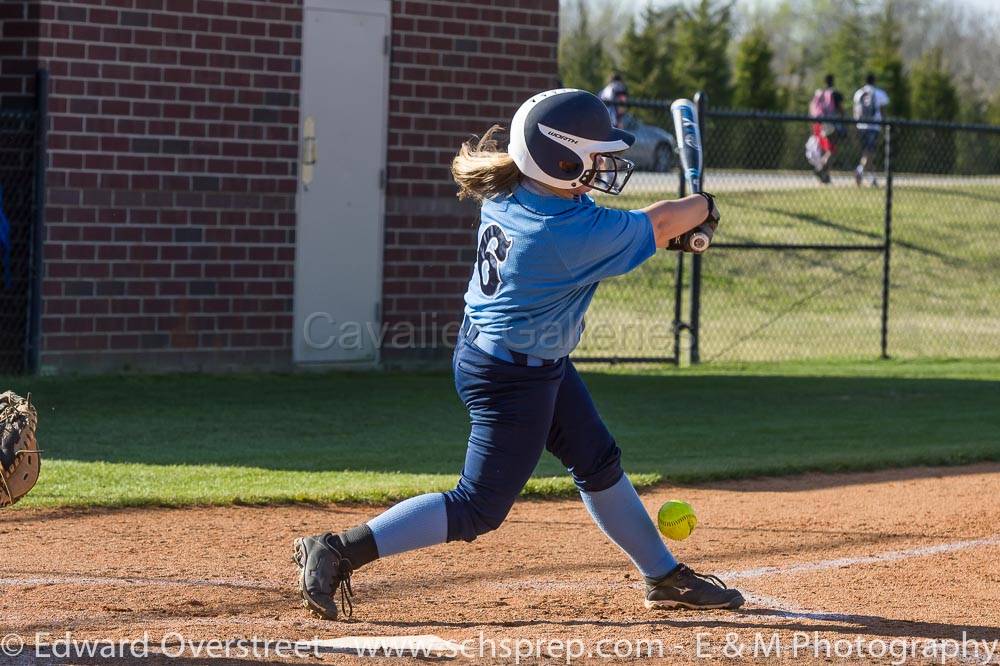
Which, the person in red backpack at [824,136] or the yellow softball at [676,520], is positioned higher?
the person in red backpack at [824,136]

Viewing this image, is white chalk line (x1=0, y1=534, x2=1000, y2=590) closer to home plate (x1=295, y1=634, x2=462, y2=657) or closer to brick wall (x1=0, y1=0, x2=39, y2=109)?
home plate (x1=295, y1=634, x2=462, y2=657)

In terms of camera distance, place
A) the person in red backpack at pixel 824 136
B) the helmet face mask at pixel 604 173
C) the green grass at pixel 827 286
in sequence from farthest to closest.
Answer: the person in red backpack at pixel 824 136, the green grass at pixel 827 286, the helmet face mask at pixel 604 173

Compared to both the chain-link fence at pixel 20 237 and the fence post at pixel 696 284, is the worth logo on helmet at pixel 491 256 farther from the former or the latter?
the fence post at pixel 696 284

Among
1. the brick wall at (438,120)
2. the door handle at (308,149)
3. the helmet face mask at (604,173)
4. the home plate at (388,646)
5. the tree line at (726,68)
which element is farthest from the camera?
the tree line at (726,68)

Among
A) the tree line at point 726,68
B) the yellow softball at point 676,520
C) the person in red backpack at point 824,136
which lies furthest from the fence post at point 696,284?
the tree line at point 726,68

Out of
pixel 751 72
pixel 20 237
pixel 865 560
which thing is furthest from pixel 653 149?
pixel 865 560

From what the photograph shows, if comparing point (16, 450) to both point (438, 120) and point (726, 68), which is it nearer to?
point (438, 120)

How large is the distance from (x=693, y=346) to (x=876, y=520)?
7802mm

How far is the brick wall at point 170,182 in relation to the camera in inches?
471

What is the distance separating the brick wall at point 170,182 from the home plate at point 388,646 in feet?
25.6

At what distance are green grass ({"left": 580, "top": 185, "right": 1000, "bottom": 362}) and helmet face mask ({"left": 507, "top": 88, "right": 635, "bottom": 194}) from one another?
1102 centimetres

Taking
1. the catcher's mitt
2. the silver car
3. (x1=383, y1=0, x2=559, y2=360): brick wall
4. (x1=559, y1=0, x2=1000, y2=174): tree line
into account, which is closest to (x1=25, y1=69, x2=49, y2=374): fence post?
(x1=383, y1=0, x2=559, y2=360): brick wall

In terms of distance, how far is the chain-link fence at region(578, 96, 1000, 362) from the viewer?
17344 mm

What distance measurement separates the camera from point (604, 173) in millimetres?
5066
